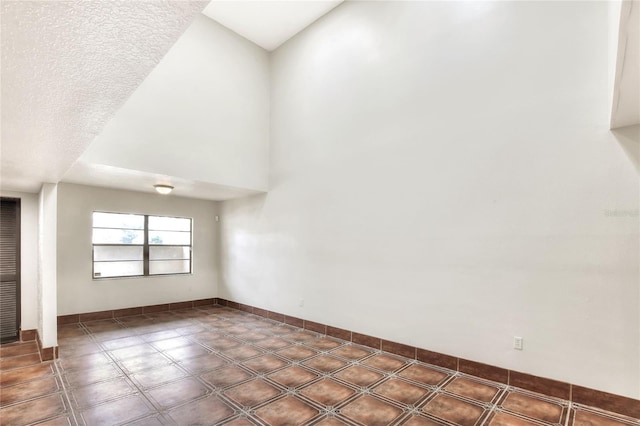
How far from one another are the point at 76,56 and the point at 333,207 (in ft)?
12.4

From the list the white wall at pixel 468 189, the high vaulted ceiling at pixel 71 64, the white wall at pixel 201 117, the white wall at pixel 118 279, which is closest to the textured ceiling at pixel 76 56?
the high vaulted ceiling at pixel 71 64

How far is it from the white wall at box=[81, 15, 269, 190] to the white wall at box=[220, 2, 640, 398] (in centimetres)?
85

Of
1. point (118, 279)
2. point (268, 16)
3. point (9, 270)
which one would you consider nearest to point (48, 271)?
point (9, 270)

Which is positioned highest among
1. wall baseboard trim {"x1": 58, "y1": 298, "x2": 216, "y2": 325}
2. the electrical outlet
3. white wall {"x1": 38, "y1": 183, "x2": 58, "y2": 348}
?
white wall {"x1": 38, "y1": 183, "x2": 58, "y2": 348}

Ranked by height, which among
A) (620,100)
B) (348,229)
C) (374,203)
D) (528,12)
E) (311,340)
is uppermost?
(528,12)

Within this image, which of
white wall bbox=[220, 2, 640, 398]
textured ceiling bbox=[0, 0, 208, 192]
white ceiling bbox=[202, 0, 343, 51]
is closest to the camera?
textured ceiling bbox=[0, 0, 208, 192]

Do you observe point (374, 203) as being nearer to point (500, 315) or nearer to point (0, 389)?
point (500, 315)

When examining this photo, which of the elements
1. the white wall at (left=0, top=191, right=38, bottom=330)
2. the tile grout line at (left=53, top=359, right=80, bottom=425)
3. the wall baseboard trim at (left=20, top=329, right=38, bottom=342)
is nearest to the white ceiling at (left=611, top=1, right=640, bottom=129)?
the tile grout line at (left=53, top=359, right=80, bottom=425)

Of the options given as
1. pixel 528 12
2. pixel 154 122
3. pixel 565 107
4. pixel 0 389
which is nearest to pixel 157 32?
pixel 565 107

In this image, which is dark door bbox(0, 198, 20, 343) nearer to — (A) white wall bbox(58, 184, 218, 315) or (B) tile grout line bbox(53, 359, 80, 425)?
(A) white wall bbox(58, 184, 218, 315)

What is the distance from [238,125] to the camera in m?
5.51

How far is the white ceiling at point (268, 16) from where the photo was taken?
4918 mm

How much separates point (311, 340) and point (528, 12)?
14.8ft

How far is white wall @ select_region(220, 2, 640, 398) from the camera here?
271 centimetres
